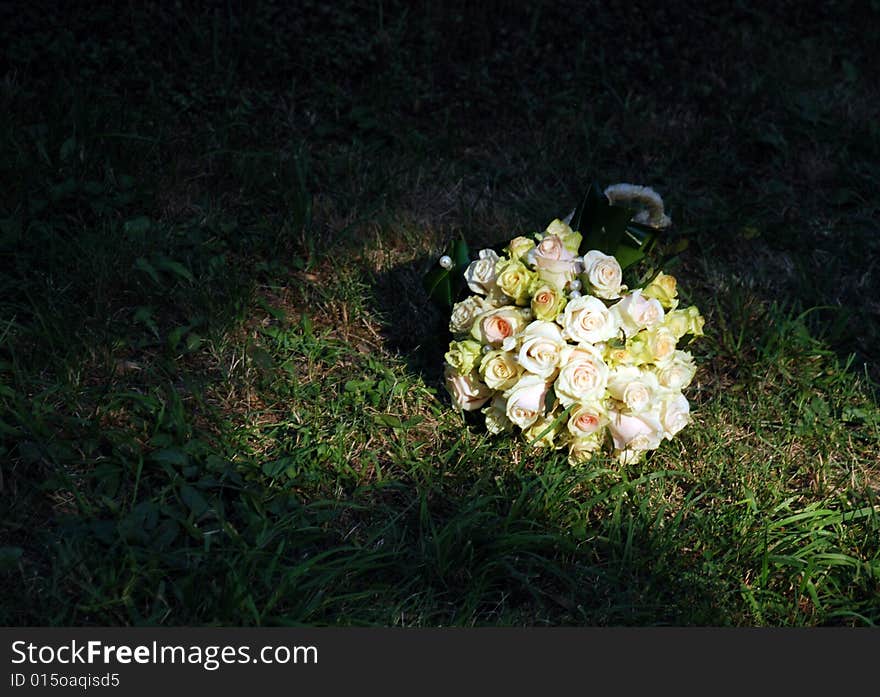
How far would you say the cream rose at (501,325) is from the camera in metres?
2.47

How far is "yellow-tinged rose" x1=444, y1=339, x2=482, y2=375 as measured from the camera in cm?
248

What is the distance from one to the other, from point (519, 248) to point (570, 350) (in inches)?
12.9

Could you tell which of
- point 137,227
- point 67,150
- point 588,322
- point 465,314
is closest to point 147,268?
point 137,227

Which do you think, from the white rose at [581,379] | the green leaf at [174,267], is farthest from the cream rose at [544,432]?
the green leaf at [174,267]

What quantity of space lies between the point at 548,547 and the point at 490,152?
1823 mm

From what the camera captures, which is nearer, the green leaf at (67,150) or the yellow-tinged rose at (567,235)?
the yellow-tinged rose at (567,235)

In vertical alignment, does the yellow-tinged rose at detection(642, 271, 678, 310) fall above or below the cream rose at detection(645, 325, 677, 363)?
above

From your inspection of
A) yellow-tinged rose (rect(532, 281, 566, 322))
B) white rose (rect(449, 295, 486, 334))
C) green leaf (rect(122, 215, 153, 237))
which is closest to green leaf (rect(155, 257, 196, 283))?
green leaf (rect(122, 215, 153, 237))

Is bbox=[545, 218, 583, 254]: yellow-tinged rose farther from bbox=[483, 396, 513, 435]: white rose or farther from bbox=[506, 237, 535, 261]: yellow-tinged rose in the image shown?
bbox=[483, 396, 513, 435]: white rose

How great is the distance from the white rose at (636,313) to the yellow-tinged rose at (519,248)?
272 mm

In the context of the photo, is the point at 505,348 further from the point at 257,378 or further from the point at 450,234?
the point at 450,234

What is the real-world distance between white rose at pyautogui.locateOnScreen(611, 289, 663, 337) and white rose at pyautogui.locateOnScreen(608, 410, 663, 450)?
0.67 feet

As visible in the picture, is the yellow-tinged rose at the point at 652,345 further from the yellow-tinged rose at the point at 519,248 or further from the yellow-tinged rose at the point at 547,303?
the yellow-tinged rose at the point at 519,248

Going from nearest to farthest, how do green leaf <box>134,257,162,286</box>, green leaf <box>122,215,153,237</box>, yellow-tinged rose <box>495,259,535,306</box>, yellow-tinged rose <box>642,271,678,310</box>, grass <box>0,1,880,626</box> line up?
grass <box>0,1,880,626</box> → yellow-tinged rose <box>495,259,535,306</box> → yellow-tinged rose <box>642,271,678,310</box> → green leaf <box>134,257,162,286</box> → green leaf <box>122,215,153,237</box>
